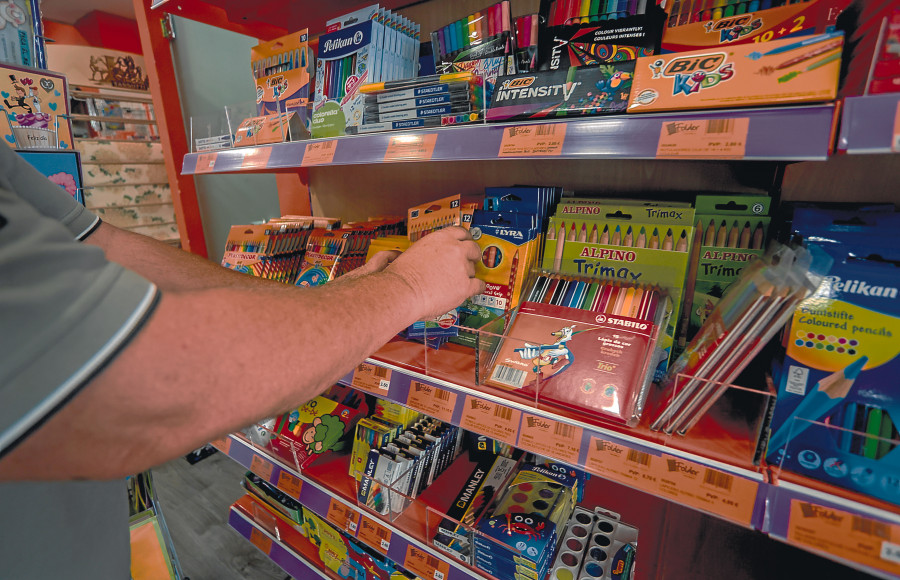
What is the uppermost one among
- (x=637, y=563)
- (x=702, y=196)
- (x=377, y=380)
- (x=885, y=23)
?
(x=885, y=23)

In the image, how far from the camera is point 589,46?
2.79ft

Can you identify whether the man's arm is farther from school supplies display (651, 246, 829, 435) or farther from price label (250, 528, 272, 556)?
price label (250, 528, 272, 556)

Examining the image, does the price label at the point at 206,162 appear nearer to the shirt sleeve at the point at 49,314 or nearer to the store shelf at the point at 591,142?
the store shelf at the point at 591,142

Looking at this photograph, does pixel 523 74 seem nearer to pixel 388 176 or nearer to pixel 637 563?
pixel 388 176

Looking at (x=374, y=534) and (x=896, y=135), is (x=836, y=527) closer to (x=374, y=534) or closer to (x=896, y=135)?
(x=896, y=135)

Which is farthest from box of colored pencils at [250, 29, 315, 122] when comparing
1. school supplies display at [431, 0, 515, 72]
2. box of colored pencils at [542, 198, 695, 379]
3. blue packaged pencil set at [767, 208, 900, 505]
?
blue packaged pencil set at [767, 208, 900, 505]

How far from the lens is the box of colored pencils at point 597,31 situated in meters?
0.79

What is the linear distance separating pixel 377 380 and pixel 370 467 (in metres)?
0.38

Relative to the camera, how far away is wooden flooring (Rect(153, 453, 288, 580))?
1872 millimetres

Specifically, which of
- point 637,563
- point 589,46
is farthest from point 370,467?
point 589,46

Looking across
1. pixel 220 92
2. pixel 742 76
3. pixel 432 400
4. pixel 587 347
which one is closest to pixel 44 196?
pixel 432 400

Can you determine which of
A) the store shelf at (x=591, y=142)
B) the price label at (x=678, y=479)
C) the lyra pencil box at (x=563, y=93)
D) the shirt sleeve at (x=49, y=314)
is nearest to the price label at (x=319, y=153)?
the store shelf at (x=591, y=142)

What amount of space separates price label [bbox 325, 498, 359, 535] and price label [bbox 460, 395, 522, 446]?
67 centimetres

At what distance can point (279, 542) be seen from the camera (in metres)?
1.65
